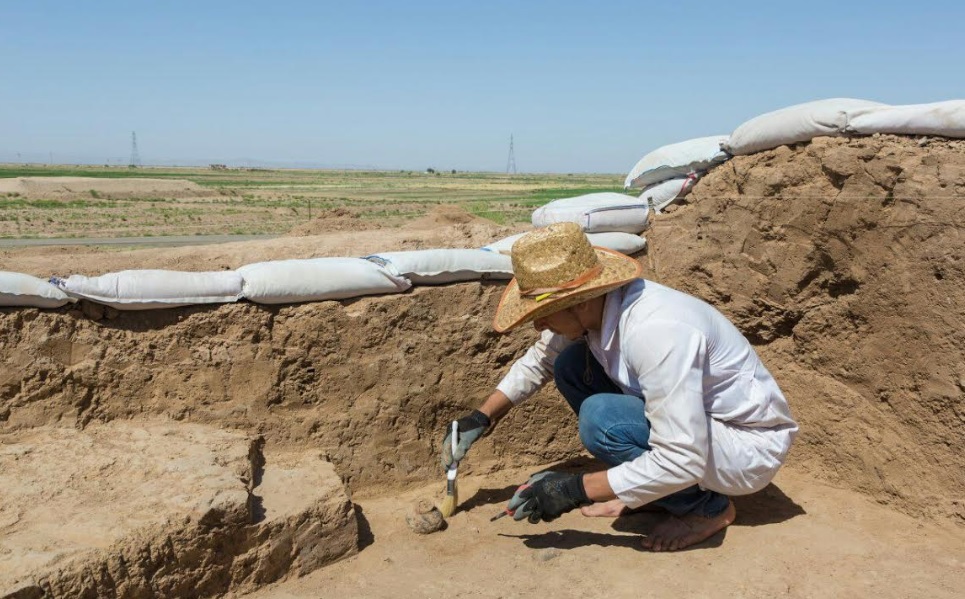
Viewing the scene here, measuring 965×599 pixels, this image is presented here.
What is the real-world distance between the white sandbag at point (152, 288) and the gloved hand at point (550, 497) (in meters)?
1.31

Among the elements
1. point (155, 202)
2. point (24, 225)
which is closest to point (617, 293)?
point (24, 225)

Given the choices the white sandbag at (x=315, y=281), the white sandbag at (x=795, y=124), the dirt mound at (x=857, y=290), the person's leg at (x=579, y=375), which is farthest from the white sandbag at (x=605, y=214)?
the person's leg at (x=579, y=375)

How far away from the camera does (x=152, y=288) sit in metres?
2.84

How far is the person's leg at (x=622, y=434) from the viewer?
7.89ft

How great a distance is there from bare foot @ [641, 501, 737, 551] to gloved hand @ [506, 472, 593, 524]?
0.33 meters

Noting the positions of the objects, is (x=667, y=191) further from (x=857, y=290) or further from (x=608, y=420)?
(x=608, y=420)

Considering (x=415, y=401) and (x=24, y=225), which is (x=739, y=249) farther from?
(x=24, y=225)

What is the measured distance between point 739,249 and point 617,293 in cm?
141

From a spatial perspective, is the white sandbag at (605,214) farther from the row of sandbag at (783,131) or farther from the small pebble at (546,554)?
the small pebble at (546,554)

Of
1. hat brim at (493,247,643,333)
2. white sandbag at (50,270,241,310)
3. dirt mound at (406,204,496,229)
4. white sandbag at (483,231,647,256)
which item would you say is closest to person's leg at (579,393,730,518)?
hat brim at (493,247,643,333)

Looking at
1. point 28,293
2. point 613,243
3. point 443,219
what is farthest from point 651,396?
point 443,219

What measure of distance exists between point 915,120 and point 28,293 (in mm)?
3136

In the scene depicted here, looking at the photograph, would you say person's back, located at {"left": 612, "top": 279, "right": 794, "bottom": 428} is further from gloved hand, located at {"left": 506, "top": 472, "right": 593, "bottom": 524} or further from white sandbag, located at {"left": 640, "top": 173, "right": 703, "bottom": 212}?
white sandbag, located at {"left": 640, "top": 173, "right": 703, "bottom": 212}

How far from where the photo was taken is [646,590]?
2338 millimetres
